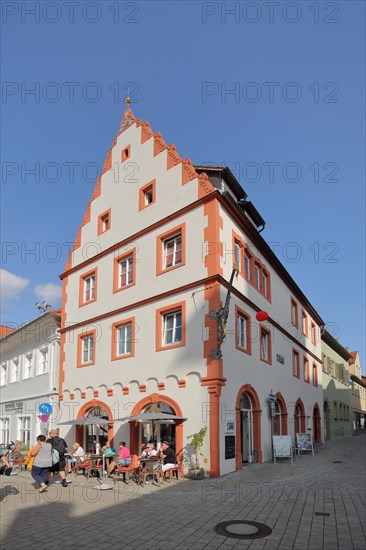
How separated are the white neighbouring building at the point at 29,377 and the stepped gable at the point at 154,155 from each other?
400cm

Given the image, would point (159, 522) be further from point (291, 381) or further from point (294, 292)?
point (294, 292)

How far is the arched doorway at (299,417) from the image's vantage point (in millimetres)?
27391

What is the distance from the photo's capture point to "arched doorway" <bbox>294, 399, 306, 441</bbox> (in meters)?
27.4

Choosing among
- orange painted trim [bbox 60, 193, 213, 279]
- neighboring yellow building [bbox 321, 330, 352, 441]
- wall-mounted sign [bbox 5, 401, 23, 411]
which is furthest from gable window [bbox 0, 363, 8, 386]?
neighboring yellow building [bbox 321, 330, 352, 441]

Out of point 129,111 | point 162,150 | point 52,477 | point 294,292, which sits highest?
point 129,111

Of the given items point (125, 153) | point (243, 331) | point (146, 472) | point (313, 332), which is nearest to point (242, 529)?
point (146, 472)

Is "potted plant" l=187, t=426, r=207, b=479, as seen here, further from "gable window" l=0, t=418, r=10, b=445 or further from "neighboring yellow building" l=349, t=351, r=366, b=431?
"neighboring yellow building" l=349, t=351, r=366, b=431

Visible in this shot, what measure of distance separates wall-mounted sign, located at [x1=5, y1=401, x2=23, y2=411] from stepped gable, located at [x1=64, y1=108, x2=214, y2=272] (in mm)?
8606

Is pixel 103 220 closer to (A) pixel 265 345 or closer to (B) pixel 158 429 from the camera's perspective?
(A) pixel 265 345

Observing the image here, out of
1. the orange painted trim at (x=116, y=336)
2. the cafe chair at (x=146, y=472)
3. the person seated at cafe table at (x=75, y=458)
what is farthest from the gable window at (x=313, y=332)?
the cafe chair at (x=146, y=472)

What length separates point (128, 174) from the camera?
911 inches

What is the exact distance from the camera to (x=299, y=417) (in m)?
28.4

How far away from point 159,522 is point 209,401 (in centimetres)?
689

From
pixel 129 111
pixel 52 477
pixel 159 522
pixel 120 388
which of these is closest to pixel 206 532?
pixel 159 522
